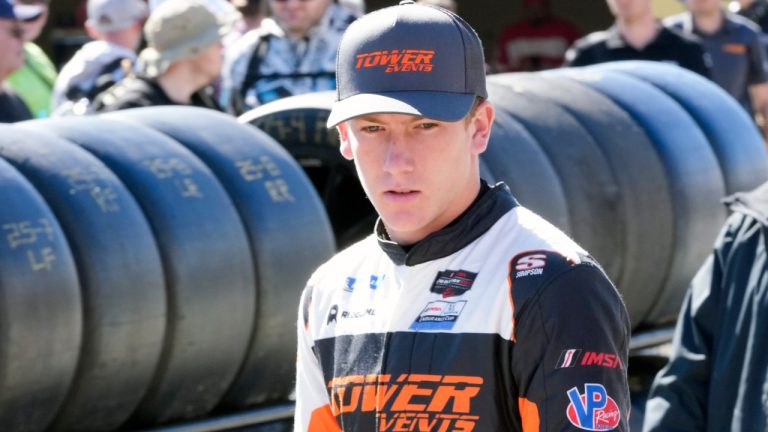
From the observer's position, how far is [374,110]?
7.09 ft

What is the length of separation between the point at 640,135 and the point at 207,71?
1938 mm

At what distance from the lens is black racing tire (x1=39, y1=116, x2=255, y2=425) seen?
4.85m

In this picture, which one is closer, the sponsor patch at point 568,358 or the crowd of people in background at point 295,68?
the sponsor patch at point 568,358

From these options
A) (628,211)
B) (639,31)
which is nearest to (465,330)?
(628,211)

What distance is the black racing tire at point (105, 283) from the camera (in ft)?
15.1

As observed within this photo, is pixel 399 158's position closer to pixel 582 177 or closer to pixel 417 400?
pixel 417 400

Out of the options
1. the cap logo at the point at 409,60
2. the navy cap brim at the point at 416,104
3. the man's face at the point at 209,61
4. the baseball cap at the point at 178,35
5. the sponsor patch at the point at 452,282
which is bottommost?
the man's face at the point at 209,61

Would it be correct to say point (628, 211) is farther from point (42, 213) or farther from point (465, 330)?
point (465, 330)

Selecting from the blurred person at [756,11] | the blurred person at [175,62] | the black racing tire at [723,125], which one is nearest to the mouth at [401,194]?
the blurred person at [175,62]

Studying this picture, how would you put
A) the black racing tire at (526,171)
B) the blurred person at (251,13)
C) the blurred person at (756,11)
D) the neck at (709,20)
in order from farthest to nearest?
the blurred person at (756,11) → the neck at (709,20) → the blurred person at (251,13) → the black racing tire at (526,171)

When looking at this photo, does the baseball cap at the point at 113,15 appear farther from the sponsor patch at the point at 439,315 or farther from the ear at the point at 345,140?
the sponsor patch at the point at 439,315

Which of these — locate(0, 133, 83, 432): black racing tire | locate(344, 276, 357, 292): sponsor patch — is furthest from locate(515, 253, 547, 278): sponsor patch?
locate(0, 133, 83, 432): black racing tire

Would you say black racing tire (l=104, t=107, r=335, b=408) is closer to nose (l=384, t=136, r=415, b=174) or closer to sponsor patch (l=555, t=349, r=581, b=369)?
nose (l=384, t=136, r=415, b=174)

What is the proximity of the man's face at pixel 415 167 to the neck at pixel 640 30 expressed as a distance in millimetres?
6751
